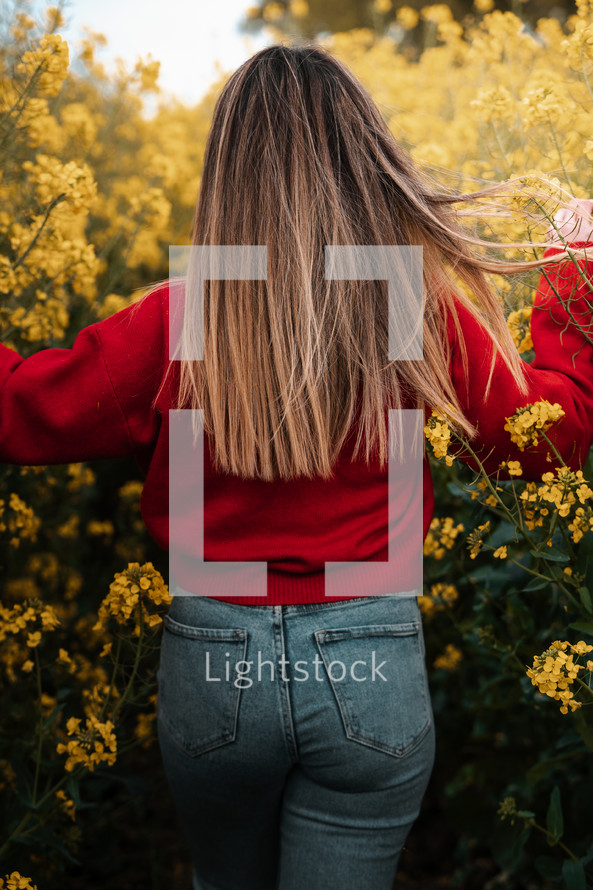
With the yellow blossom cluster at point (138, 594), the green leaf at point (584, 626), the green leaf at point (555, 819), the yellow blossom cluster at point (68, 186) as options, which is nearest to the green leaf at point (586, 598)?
the green leaf at point (584, 626)

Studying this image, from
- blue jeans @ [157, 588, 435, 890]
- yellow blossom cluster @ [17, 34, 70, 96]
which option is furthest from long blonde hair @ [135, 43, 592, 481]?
yellow blossom cluster @ [17, 34, 70, 96]

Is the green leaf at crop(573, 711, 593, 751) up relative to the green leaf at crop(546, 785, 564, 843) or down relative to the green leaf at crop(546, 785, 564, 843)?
up

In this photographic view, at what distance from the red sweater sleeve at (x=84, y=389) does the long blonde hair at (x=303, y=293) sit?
0.20ft

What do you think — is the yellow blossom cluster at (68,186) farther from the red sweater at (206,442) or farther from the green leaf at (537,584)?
the green leaf at (537,584)

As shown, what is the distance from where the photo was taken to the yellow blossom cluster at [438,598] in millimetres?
2008

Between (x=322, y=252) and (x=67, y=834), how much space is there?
141 cm

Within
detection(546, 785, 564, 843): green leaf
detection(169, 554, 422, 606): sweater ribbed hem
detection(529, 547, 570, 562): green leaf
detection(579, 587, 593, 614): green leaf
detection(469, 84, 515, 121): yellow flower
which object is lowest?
detection(546, 785, 564, 843): green leaf

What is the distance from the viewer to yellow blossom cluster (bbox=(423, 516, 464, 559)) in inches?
68.7

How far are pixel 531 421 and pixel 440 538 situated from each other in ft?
2.45

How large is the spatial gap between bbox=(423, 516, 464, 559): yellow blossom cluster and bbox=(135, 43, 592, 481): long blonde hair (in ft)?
2.09

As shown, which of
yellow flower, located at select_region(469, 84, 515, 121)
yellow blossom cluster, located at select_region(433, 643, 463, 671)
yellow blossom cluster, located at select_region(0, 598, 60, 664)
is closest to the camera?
yellow blossom cluster, located at select_region(0, 598, 60, 664)

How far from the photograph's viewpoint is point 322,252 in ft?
3.63

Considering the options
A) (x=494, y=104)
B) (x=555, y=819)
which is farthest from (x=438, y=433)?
(x=494, y=104)

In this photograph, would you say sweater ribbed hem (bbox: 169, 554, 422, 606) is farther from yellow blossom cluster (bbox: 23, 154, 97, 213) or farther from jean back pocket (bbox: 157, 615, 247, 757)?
yellow blossom cluster (bbox: 23, 154, 97, 213)
